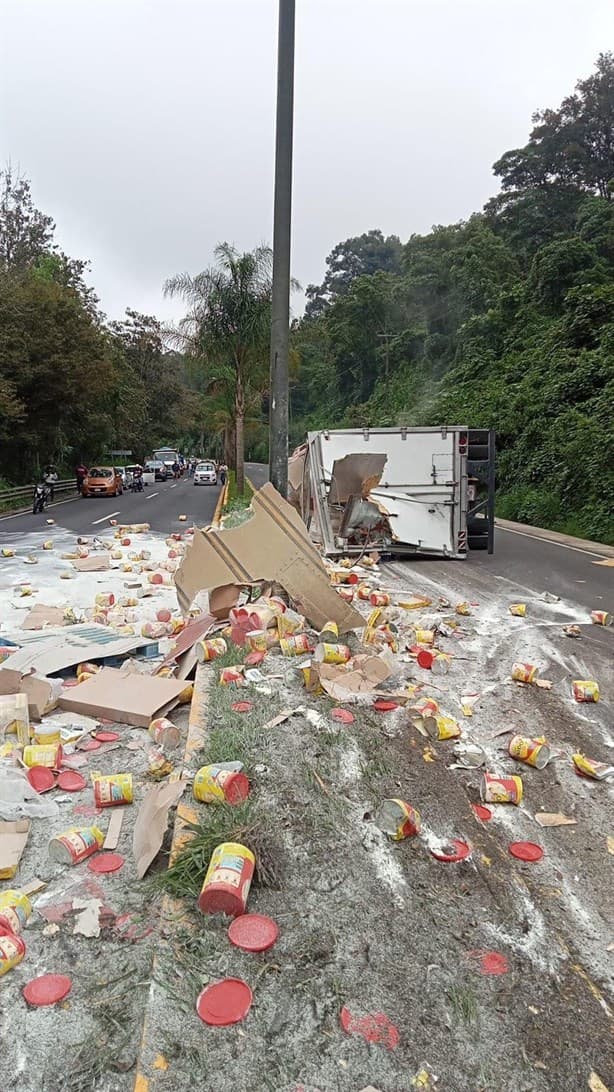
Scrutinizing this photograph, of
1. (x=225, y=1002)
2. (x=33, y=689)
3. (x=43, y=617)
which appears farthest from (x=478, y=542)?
(x=225, y=1002)

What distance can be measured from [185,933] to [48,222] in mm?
53053

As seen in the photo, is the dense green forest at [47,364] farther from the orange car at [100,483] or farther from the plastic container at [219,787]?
the plastic container at [219,787]

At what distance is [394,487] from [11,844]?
9.54 m

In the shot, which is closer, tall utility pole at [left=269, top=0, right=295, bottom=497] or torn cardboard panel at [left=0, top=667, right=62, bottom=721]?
torn cardboard panel at [left=0, top=667, right=62, bottom=721]

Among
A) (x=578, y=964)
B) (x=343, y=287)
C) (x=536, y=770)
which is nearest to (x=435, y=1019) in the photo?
(x=578, y=964)

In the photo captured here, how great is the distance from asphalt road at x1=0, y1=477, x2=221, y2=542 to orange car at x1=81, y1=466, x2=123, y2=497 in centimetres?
68

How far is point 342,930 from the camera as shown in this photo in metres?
2.66

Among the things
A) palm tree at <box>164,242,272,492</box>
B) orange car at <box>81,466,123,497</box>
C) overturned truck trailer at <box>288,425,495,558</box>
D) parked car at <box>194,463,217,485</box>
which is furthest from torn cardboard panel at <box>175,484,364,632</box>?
parked car at <box>194,463,217,485</box>

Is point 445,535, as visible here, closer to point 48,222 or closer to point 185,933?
point 185,933

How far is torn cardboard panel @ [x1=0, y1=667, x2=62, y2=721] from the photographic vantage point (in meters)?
4.82

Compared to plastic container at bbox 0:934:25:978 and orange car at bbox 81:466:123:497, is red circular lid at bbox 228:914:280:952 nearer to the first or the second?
plastic container at bbox 0:934:25:978

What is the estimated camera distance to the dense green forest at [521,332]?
21578mm

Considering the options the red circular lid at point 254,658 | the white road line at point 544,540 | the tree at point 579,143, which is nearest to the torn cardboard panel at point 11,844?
the red circular lid at point 254,658

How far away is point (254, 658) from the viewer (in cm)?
567
